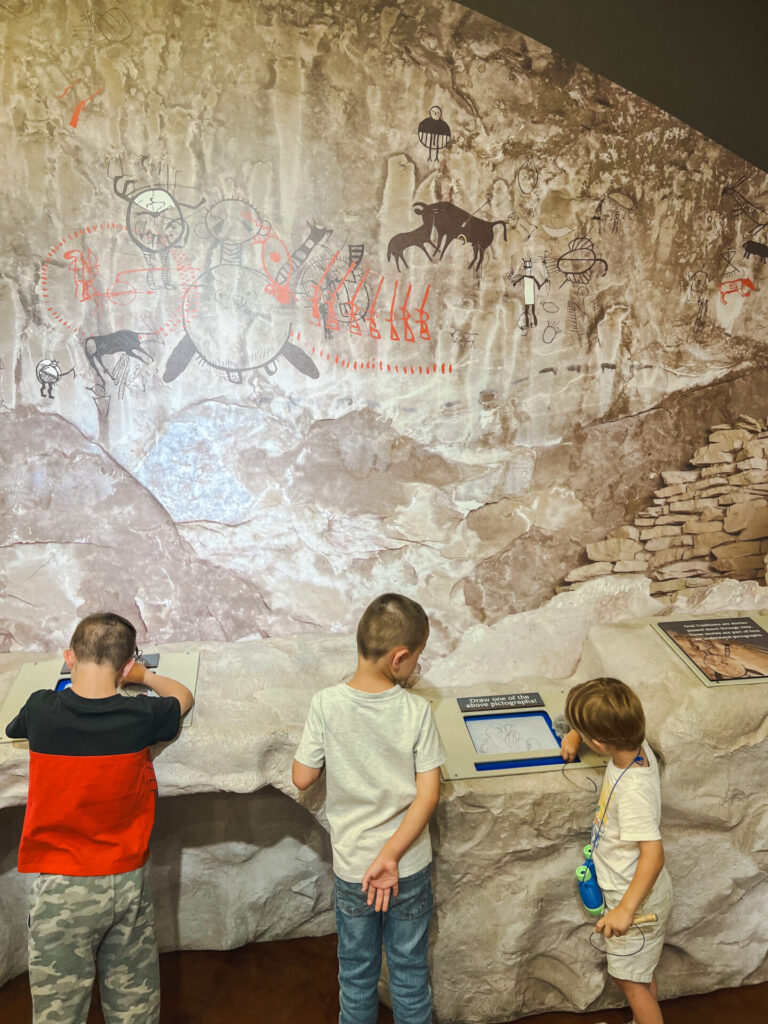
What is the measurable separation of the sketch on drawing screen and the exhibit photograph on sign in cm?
63

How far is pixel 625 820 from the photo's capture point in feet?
7.66

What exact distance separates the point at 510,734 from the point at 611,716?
645mm

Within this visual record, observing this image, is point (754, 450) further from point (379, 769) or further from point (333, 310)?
point (379, 769)

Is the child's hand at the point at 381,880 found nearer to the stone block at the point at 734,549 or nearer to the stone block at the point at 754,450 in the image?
the stone block at the point at 734,549

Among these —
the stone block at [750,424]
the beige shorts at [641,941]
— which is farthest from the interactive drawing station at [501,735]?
the stone block at [750,424]

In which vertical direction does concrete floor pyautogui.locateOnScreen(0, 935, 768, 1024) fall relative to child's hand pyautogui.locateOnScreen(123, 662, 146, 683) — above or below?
below

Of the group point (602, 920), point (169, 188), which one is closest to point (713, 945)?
point (602, 920)

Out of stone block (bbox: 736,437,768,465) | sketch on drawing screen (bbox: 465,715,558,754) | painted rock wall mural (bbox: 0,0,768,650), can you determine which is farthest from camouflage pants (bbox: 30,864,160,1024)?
stone block (bbox: 736,437,768,465)

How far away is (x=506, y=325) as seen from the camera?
11.8 ft

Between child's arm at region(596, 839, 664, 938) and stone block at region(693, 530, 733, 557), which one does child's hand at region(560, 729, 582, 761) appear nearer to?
child's arm at region(596, 839, 664, 938)

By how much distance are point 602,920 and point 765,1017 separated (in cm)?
105

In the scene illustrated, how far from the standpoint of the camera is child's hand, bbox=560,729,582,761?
2733 mm

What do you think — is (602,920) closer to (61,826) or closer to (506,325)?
(61,826)

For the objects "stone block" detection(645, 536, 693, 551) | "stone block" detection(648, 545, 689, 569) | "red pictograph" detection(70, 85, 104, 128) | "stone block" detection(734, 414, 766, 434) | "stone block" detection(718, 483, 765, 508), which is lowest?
"stone block" detection(648, 545, 689, 569)
